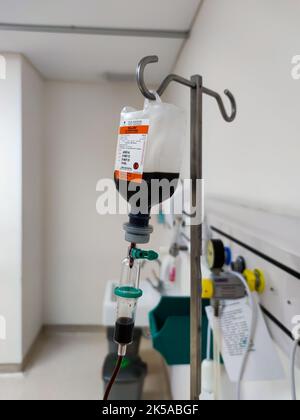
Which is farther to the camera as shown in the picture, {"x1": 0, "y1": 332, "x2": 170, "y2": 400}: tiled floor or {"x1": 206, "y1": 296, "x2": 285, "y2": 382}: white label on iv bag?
{"x1": 0, "y1": 332, "x2": 170, "y2": 400}: tiled floor

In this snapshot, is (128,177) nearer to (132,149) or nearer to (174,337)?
(132,149)

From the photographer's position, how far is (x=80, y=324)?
3.04 m

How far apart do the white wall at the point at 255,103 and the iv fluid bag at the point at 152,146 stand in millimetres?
253

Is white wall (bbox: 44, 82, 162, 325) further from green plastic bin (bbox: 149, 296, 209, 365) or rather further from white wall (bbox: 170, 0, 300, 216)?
green plastic bin (bbox: 149, 296, 209, 365)

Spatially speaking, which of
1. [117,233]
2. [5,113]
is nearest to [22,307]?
[117,233]

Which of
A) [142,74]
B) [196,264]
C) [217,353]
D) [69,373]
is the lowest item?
[69,373]

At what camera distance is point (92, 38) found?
2002 mm

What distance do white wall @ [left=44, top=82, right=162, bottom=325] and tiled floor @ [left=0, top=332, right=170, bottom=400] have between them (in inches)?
10.7

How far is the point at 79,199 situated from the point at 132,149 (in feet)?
8.11

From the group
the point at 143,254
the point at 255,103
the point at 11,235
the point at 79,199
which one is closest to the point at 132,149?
the point at 143,254

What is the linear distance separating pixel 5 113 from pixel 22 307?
1365 mm

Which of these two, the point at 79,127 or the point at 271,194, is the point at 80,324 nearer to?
the point at 79,127

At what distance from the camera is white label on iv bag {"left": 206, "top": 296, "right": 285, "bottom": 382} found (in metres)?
0.72

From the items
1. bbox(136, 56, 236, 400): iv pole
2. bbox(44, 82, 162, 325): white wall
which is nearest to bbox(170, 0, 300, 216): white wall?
bbox(136, 56, 236, 400): iv pole
